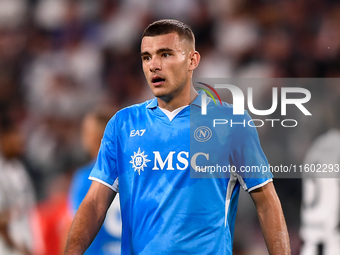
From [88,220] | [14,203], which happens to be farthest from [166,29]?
[14,203]

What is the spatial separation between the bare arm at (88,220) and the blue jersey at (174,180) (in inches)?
2.6

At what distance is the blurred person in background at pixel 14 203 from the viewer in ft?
12.6

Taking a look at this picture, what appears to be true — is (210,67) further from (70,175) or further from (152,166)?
(152,166)

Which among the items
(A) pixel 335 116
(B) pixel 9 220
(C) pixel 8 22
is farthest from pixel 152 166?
(C) pixel 8 22

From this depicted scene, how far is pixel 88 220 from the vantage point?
1807mm

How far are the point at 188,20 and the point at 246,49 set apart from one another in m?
0.66

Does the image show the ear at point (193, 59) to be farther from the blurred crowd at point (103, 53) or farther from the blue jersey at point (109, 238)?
the blurred crowd at point (103, 53)

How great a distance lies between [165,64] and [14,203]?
2.62 m

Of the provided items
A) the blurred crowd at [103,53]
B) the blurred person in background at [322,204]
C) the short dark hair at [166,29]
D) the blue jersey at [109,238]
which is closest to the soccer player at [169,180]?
the short dark hair at [166,29]

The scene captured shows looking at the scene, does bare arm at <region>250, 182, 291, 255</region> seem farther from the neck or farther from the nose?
the nose

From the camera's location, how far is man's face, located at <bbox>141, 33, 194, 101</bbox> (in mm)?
1931

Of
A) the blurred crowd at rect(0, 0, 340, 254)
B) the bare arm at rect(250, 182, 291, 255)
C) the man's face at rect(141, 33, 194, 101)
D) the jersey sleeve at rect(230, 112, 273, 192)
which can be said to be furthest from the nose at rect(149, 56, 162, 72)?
the blurred crowd at rect(0, 0, 340, 254)

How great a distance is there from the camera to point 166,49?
6.38ft

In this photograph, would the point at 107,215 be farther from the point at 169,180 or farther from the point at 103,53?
the point at 103,53
